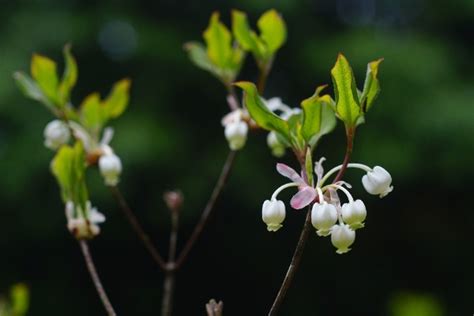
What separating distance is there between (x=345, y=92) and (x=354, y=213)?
0.17 meters

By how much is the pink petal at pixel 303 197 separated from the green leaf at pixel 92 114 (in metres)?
0.67

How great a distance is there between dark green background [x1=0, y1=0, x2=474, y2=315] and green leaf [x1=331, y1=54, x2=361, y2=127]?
4.78 m

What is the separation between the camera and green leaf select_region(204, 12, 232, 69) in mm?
1634

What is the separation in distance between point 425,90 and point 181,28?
2384mm

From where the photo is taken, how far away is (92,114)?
1.60 m

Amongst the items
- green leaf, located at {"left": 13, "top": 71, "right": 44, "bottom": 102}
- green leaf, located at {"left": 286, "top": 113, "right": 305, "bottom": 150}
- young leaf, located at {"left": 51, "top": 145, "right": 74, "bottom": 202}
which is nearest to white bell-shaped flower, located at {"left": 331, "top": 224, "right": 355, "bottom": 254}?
green leaf, located at {"left": 286, "top": 113, "right": 305, "bottom": 150}

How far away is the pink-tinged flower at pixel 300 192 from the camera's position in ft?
3.48

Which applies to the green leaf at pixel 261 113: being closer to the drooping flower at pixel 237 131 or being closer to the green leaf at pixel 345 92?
the green leaf at pixel 345 92

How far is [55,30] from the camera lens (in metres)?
6.37

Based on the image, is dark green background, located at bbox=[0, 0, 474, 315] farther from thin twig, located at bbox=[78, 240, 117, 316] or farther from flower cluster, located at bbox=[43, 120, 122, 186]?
thin twig, located at bbox=[78, 240, 117, 316]

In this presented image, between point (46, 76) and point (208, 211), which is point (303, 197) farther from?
point (46, 76)

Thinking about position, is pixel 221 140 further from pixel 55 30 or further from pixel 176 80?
pixel 55 30

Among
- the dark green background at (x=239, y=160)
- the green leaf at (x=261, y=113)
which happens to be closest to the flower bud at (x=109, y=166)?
the green leaf at (x=261, y=113)

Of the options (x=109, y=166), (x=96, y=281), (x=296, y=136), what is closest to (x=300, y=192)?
(x=296, y=136)
